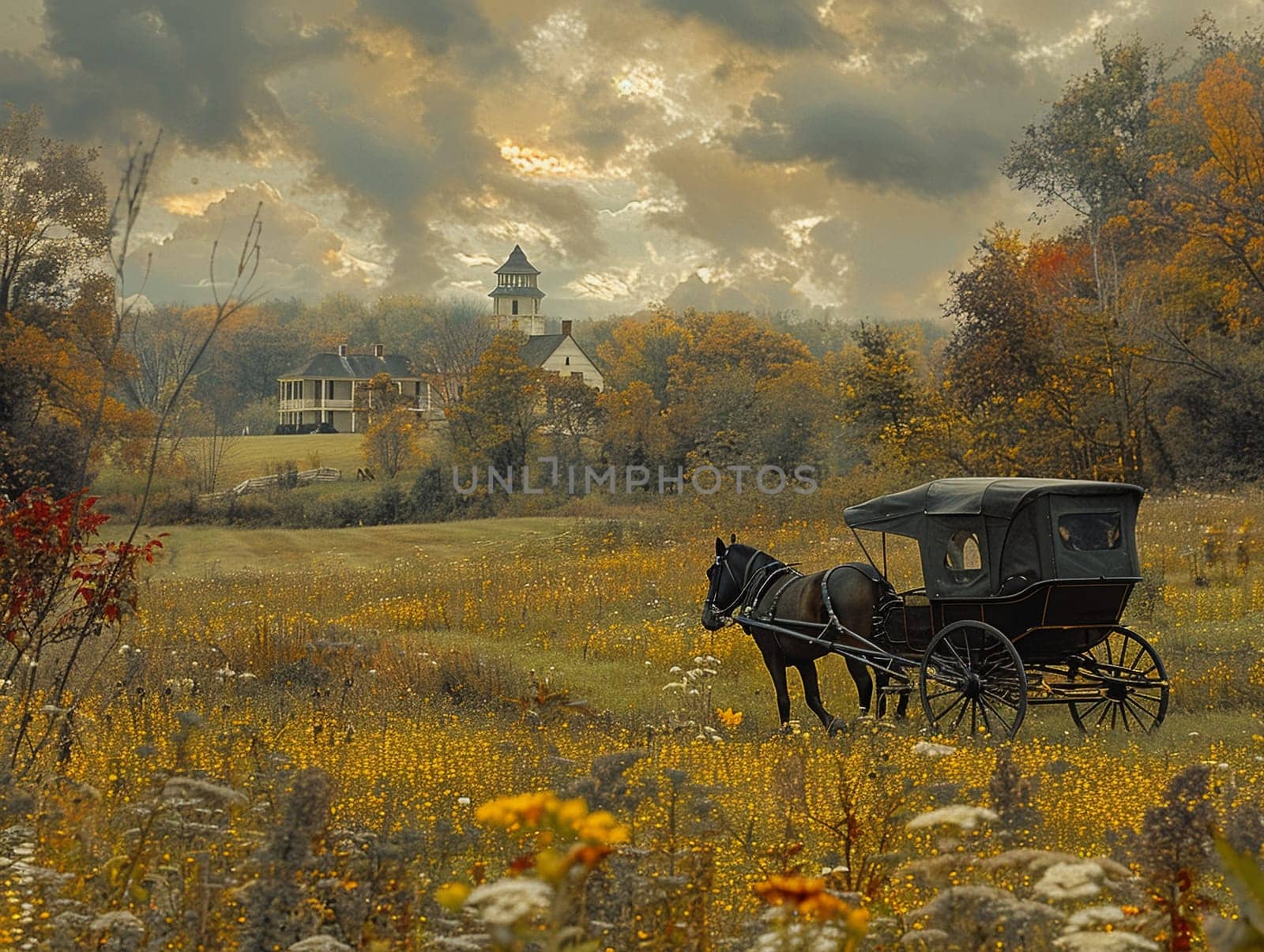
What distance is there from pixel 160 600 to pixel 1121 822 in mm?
18062

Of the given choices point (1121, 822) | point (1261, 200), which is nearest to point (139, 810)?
point (1121, 822)

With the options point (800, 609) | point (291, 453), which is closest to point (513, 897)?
point (800, 609)

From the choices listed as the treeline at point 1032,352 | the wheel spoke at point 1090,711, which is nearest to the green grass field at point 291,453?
the treeline at point 1032,352

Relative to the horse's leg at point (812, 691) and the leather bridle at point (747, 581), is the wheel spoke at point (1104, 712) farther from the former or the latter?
the leather bridle at point (747, 581)

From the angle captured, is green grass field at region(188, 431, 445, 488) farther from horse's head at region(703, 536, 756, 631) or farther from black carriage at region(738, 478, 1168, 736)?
black carriage at region(738, 478, 1168, 736)

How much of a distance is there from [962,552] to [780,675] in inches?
86.6

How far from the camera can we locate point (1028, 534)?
10.8m

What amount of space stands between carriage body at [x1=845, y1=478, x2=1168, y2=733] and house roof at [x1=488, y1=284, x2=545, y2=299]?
115 m

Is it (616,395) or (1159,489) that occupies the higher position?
(616,395)

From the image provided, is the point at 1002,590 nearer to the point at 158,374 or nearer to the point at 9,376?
the point at 9,376

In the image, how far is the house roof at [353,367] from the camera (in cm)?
10544

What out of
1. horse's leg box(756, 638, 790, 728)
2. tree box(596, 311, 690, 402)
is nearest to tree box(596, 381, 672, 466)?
tree box(596, 311, 690, 402)

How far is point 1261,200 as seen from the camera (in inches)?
1447

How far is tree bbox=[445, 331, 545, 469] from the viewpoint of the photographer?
54.8m
